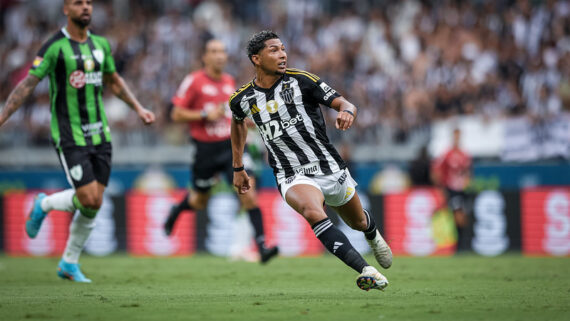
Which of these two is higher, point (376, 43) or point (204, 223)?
point (376, 43)

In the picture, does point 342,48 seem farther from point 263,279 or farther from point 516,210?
point 263,279

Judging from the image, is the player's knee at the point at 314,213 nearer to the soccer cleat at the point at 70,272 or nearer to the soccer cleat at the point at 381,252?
the soccer cleat at the point at 381,252

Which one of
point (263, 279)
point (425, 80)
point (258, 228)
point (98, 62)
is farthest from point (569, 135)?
point (98, 62)

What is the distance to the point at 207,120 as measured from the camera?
1133 centimetres

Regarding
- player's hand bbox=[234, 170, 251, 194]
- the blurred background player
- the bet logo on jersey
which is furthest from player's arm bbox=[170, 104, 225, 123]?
the blurred background player

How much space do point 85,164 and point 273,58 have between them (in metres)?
2.60

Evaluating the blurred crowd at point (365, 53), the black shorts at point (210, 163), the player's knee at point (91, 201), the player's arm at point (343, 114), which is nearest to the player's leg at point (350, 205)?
the player's arm at point (343, 114)

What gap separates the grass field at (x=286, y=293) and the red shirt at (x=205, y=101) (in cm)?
197

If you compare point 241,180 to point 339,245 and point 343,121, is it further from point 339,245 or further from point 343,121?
point 343,121

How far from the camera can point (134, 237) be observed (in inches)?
664

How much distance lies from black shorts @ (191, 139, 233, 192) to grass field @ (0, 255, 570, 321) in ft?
4.17

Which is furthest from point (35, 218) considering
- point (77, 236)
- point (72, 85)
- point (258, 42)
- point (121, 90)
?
point (258, 42)

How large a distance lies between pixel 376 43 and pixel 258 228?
9969 mm

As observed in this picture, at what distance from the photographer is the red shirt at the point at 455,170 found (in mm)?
15312
